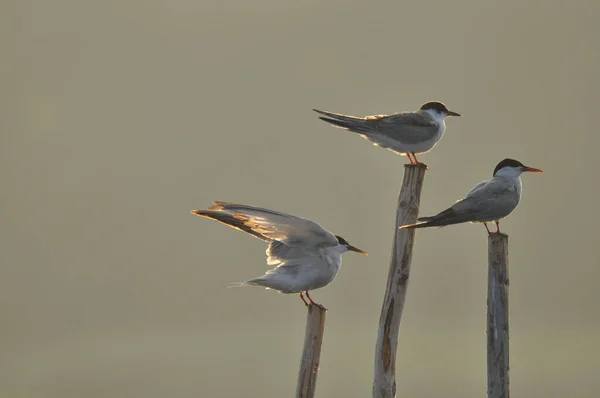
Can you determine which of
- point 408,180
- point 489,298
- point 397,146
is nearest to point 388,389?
point 489,298

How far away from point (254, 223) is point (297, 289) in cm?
83

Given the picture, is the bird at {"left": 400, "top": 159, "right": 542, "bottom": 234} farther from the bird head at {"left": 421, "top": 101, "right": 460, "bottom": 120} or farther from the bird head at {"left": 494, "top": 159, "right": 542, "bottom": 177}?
the bird head at {"left": 421, "top": 101, "right": 460, "bottom": 120}

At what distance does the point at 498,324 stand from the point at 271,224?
240 centimetres

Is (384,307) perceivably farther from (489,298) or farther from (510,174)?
(510,174)

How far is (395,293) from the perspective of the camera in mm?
7957

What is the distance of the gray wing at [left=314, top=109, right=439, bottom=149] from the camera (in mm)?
9398

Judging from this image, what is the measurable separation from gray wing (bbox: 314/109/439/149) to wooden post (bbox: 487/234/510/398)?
1925mm

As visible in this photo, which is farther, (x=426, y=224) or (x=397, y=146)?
(x=397, y=146)

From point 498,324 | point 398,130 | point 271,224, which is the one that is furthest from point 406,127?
point 498,324

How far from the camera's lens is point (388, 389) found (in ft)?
25.9

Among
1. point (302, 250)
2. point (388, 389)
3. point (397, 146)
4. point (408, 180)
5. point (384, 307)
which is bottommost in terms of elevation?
point (388, 389)

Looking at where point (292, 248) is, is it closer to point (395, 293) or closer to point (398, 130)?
point (395, 293)

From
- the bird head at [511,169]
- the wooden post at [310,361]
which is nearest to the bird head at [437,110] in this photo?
the bird head at [511,169]

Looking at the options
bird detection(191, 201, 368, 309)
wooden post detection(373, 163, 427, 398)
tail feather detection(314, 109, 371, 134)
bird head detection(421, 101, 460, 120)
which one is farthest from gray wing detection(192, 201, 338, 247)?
bird head detection(421, 101, 460, 120)
